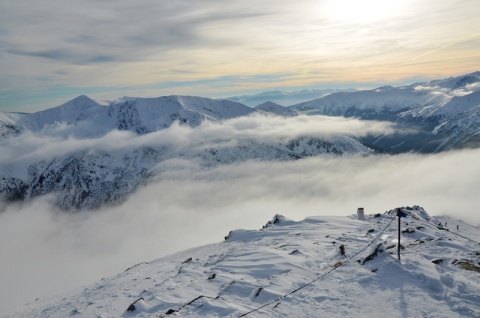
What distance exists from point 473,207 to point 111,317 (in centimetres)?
19943

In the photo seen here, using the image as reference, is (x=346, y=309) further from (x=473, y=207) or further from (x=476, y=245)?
(x=473, y=207)

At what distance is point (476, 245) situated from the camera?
28.4 metres

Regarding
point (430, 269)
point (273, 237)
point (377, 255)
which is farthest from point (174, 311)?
point (273, 237)

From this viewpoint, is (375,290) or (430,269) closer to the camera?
(375,290)

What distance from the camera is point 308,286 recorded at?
718 inches

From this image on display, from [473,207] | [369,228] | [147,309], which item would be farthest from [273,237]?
[473,207]

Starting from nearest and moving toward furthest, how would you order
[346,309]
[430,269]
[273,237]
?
[346,309]
[430,269]
[273,237]

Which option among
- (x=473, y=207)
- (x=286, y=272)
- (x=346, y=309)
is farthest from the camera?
(x=473, y=207)

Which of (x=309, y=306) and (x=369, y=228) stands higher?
(x=309, y=306)

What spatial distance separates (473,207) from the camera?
17112cm

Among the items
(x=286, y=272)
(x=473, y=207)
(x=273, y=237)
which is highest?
(x=286, y=272)

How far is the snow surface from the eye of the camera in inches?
615

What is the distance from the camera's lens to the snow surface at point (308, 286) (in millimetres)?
15633

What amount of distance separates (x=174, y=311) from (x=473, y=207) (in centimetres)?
19820
